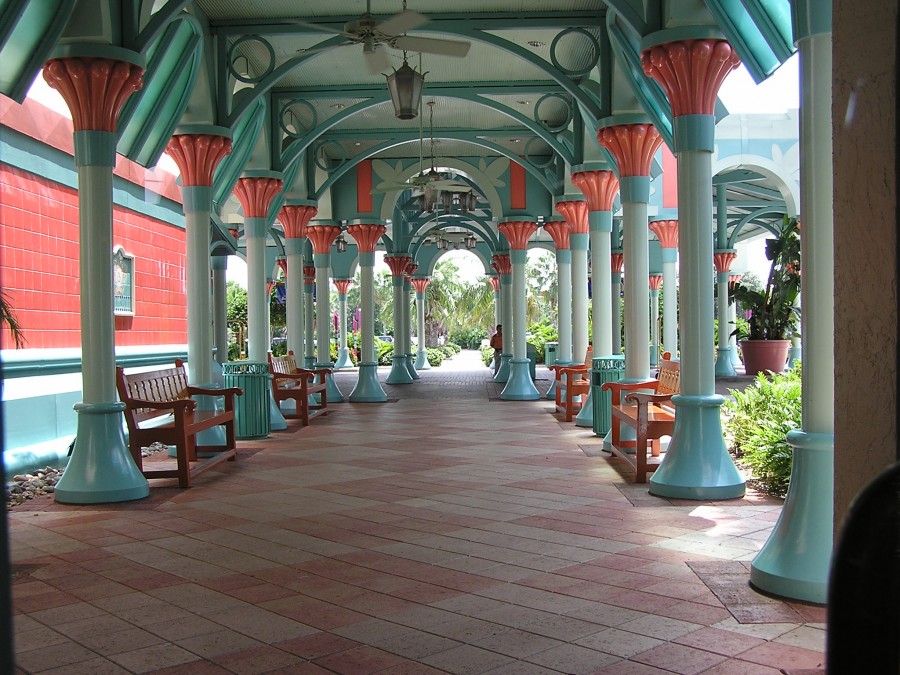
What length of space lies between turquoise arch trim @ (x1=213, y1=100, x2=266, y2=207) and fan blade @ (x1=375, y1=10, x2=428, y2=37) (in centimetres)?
460

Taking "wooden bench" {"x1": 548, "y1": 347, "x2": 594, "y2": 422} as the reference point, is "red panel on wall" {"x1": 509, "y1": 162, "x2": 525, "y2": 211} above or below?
above

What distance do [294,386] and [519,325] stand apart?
4.60 m

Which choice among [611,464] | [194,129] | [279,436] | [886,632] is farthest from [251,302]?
[886,632]

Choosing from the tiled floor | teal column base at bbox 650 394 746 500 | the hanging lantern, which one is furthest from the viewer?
the hanging lantern

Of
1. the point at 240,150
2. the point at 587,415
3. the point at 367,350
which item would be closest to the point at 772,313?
the point at 367,350

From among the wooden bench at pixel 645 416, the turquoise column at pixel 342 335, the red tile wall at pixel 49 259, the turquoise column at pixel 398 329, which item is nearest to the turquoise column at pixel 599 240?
the wooden bench at pixel 645 416

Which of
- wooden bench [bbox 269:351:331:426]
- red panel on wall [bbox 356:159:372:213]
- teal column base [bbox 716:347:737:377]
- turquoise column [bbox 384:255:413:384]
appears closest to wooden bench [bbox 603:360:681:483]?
wooden bench [bbox 269:351:331:426]

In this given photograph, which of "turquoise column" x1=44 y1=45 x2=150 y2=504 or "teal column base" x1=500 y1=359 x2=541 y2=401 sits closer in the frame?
"turquoise column" x1=44 y1=45 x2=150 y2=504

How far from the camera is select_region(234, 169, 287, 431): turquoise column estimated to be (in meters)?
10.6

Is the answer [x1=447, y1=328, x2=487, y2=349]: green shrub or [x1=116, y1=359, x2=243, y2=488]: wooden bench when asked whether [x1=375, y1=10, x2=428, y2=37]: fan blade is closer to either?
[x1=116, y1=359, x2=243, y2=488]: wooden bench

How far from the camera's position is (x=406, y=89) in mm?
7949

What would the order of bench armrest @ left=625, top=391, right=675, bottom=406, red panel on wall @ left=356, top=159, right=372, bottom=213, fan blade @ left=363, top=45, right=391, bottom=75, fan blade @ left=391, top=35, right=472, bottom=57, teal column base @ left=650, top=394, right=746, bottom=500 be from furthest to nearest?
red panel on wall @ left=356, top=159, right=372, bottom=213
fan blade @ left=363, top=45, right=391, bottom=75
fan blade @ left=391, top=35, right=472, bottom=57
bench armrest @ left=625, top=391, right=675, bottom=406
teal column base @ left=650, top=394, right=746, bottom=500

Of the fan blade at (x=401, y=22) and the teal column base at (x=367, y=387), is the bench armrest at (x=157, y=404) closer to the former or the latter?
the fan blade at (x=401, y=22)

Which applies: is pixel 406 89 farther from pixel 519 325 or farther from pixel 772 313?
pixel 772 313
